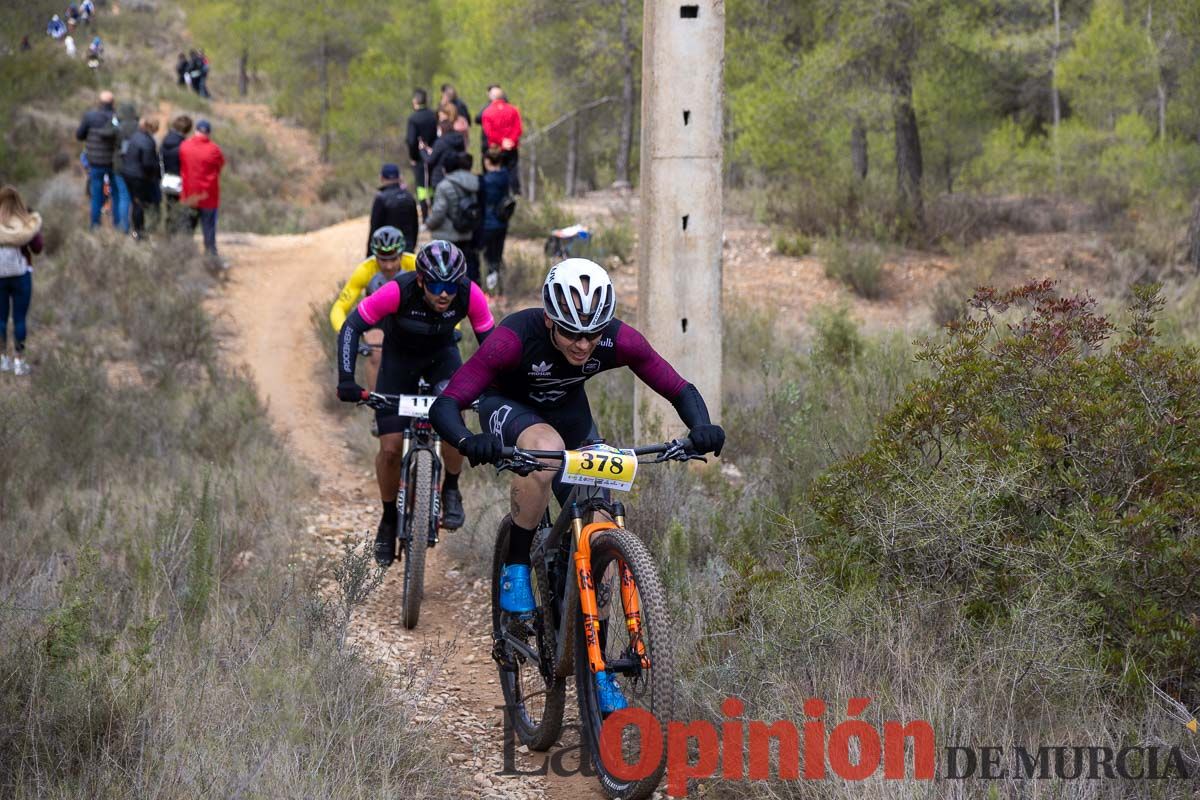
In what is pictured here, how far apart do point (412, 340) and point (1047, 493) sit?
12.1 ft

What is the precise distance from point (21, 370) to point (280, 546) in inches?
195

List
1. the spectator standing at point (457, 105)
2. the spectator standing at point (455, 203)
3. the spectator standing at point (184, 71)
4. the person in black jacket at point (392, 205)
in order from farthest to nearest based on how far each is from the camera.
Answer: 1. the spectator standing at point (184, 71)
2. the spectator standing at point (457, 105)
3. the person in black jacket at point (392, 205)
4. the spectator standing at point (455, 203)

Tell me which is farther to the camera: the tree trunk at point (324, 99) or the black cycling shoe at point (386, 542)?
the tree trunk at point (324, 99)

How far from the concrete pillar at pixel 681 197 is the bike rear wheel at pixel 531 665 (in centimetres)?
265

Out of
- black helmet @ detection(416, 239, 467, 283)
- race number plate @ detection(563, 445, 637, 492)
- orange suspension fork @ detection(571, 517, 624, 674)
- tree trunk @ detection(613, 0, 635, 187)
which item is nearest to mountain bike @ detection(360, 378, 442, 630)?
black helmet @ detection(416, 239, 467, 283)

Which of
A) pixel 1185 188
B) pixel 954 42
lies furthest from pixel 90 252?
pixel 1185 188

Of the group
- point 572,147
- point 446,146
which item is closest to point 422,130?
point 446,146

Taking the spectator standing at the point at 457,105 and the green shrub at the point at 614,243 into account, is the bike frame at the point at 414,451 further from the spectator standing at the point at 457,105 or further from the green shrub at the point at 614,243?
the green shrub at the point at 614,243

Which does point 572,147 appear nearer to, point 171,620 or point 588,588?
point 171,620

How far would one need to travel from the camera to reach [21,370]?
421 inches

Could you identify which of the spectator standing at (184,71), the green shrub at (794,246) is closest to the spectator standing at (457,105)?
the green shrub at (794,246)

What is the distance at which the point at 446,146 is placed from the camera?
39.4ft

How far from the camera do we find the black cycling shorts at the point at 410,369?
691 centimetres

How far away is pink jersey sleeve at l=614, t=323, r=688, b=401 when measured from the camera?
15.6ft
